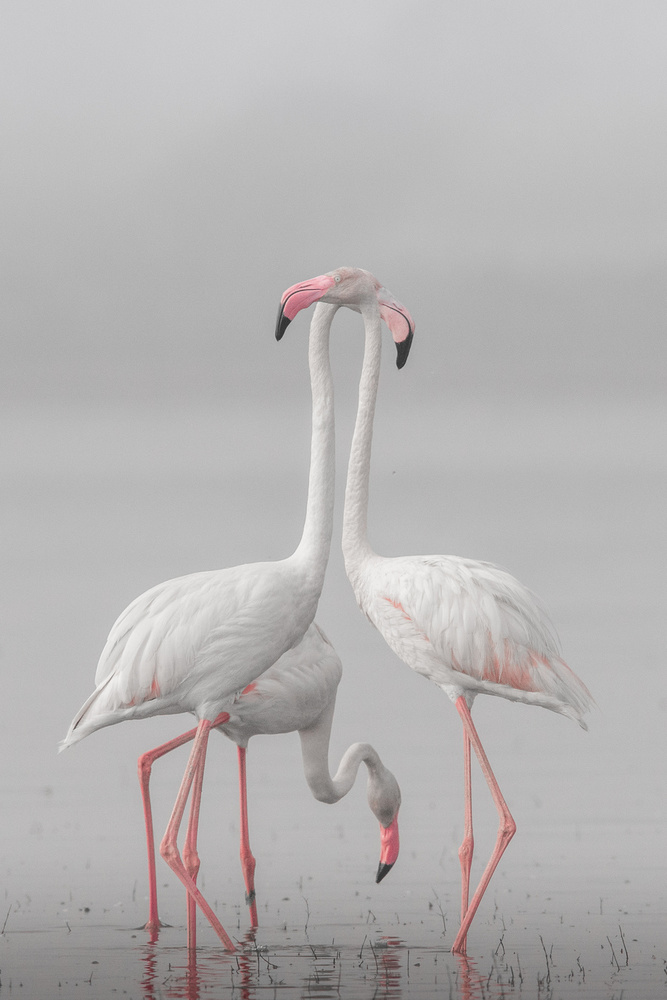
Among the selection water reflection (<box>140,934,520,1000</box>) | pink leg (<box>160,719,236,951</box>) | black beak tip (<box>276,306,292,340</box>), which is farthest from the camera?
black beak tip (<box>276,306,292,340</box>)

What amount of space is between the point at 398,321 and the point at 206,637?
2660 mm

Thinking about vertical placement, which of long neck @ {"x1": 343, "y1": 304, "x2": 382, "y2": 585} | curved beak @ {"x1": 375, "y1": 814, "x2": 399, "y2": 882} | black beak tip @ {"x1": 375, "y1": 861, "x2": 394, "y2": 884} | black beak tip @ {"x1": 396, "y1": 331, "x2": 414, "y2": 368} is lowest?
black beak tip @ {"x1": 375, "y1": 861, "x2": 394, "y2": 884}

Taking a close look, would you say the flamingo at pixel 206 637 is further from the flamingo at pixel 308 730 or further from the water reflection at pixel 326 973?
the flamingo at pixel 308 730

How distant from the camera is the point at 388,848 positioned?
1234 cm

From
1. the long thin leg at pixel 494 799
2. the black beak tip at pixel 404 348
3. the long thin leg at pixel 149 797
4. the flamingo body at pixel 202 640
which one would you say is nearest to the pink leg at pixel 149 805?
the long thin leg at pixel 149 797

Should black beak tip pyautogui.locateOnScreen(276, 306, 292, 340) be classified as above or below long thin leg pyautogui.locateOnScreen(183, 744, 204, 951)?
above

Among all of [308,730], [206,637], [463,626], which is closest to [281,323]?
[206,637]

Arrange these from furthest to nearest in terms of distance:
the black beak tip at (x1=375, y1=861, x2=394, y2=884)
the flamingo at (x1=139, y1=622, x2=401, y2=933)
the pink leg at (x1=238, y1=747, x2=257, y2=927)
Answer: the black beak tip at (x1=375, y1=861, x2=394, y2=884)
the flamingo at (x1=139, y1=622, x2=401, y2=933)
the pink leg at (x1=238, y1=747, x2=257, y2=927)

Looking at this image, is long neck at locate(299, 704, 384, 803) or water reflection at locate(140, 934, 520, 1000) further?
long neck at locate(299, 704, 384, 803)

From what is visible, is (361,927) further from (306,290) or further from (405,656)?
(306,290)

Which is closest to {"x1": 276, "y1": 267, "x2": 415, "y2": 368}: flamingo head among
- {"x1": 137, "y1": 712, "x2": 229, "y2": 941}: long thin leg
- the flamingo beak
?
the flamingo beak

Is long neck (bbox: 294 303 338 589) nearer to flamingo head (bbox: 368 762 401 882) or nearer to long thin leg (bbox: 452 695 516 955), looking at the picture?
long thin leg (bbox: 452 695 516 955)

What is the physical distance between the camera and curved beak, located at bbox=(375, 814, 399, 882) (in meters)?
12.3

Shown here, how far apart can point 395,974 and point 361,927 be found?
1.48 meters
